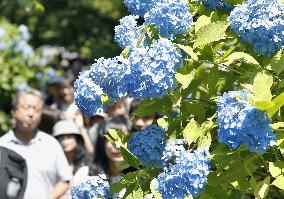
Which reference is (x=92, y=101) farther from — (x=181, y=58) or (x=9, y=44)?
(x=9, y=44)

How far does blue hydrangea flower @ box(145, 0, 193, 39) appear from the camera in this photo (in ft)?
8.97

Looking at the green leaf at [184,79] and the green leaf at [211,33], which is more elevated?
the green leaf at [211,33]

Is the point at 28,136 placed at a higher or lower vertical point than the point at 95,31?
higher

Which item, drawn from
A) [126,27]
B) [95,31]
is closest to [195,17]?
[126,27]

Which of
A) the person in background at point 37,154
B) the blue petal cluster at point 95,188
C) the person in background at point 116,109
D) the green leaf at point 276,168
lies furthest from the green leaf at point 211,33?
the person in background at point 116,109

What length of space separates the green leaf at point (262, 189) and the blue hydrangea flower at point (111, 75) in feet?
1.80

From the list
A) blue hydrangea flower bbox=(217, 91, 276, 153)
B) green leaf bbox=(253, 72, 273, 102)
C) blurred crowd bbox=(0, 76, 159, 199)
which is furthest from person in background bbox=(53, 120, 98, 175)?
blue hydrangea flower bbox=(217, 91, 276, 153)

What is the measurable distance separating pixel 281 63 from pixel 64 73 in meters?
7.34

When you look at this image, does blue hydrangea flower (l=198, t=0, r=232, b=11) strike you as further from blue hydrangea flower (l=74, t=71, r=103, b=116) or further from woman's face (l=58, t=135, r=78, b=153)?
woman's face (l=58, t=135, r=78, b=153)

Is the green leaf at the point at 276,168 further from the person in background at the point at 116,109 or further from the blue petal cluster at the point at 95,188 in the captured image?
the person in background at the point at 116,109

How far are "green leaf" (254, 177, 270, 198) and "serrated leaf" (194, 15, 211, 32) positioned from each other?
0.59 metres

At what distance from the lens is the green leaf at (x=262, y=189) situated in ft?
8.61

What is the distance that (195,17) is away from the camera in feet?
9.93

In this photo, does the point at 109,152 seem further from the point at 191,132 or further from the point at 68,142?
the point at 191,132
